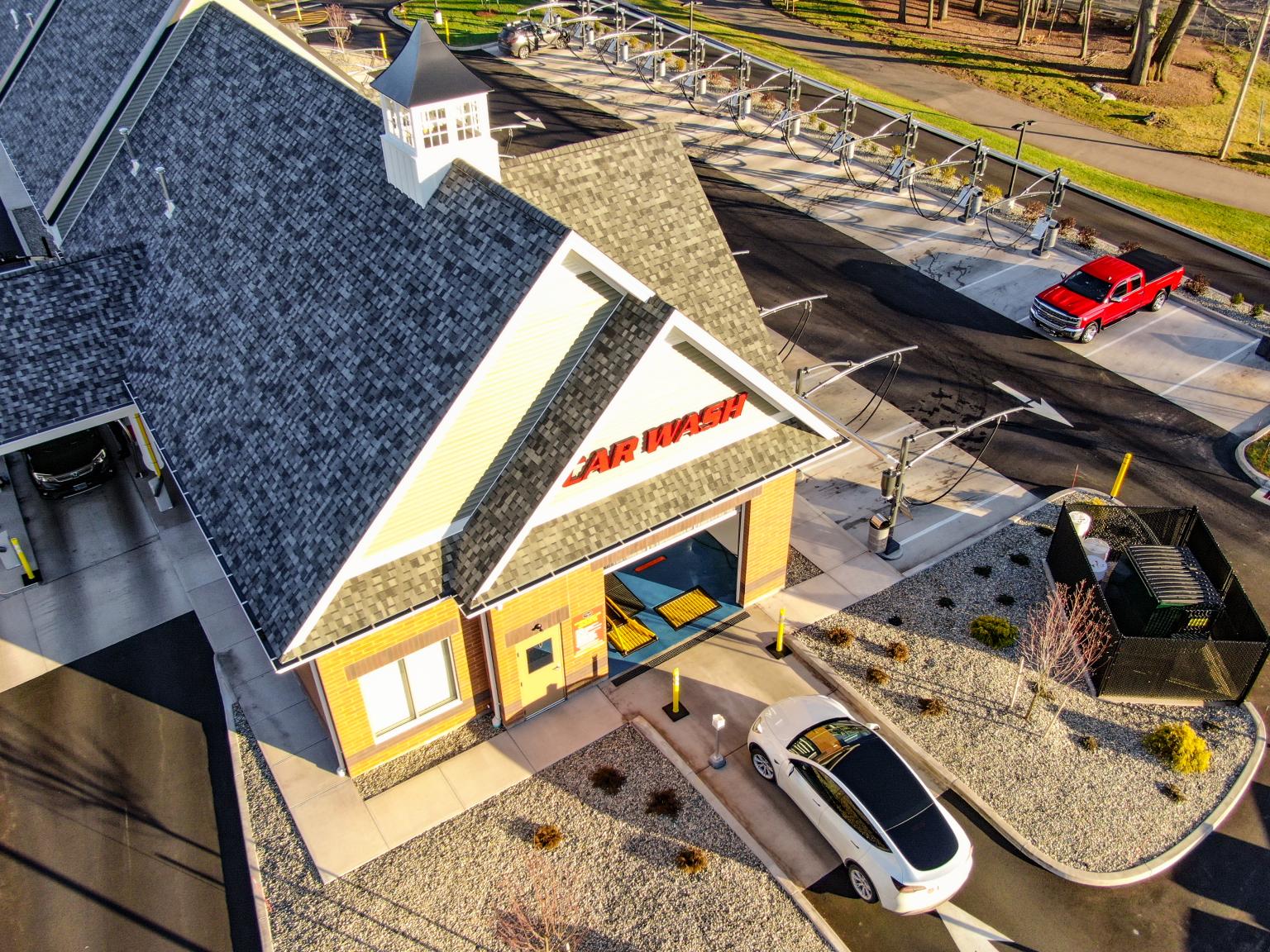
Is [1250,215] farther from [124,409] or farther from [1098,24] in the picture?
[124,409]

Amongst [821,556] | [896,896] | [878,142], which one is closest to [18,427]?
[821,556]

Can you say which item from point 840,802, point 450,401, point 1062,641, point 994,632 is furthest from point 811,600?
point 450,401

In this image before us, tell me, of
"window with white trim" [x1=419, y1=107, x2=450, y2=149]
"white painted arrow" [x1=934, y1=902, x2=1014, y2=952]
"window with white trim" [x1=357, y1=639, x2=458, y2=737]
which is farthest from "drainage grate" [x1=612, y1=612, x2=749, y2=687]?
"window with white trim" [x1=419, y1=107, x2=450, y2=149]

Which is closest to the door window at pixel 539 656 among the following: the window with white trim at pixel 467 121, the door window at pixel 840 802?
the door window at pixel 840 802

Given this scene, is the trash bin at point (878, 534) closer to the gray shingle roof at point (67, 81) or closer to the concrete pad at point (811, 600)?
the concrete pad at point (811, 600)

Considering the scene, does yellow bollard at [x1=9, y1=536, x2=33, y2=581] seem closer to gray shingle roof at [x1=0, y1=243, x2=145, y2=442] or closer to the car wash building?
gray shingle roof at [x1=0, y1=243, x2=145, y2=442]
